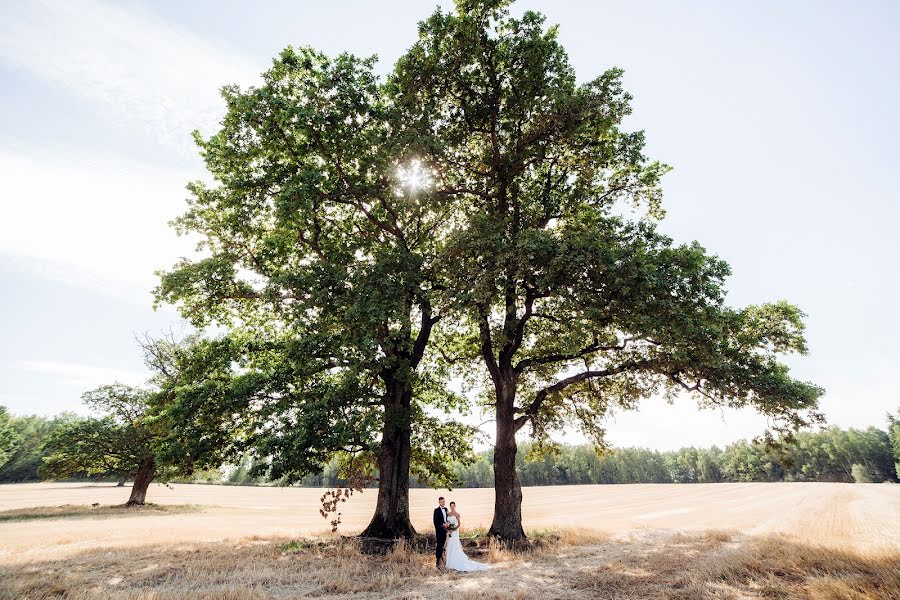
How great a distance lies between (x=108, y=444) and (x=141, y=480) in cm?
610

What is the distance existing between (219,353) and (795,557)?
65.8ft

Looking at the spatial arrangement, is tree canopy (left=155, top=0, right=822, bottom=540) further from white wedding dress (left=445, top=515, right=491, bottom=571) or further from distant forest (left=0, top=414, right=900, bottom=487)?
distant forest (left=0, top=414, right=900, bottom=487)

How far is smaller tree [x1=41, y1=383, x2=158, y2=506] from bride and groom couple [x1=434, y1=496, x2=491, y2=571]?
25.6m

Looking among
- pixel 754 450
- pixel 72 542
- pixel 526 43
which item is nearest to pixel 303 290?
pixel 526 43

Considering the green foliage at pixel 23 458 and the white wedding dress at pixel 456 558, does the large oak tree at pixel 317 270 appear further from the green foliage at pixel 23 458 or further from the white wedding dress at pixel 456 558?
the green foliage at pixel 23 458

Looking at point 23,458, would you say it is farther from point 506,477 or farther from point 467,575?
point 467,575

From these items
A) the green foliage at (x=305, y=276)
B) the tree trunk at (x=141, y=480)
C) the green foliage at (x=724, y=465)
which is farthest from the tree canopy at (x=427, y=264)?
the green foliage at (x=724, y=465)

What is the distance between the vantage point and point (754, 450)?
13050cm

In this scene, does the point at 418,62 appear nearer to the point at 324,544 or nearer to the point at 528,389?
the point at 528,389

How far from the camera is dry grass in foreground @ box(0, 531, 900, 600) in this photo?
29.1 feet

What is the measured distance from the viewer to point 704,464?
150125mm

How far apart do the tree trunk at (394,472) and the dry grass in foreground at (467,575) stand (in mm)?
2584

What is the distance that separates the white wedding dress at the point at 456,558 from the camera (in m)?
13.1

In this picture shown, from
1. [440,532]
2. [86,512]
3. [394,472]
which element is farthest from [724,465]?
[86,512]
